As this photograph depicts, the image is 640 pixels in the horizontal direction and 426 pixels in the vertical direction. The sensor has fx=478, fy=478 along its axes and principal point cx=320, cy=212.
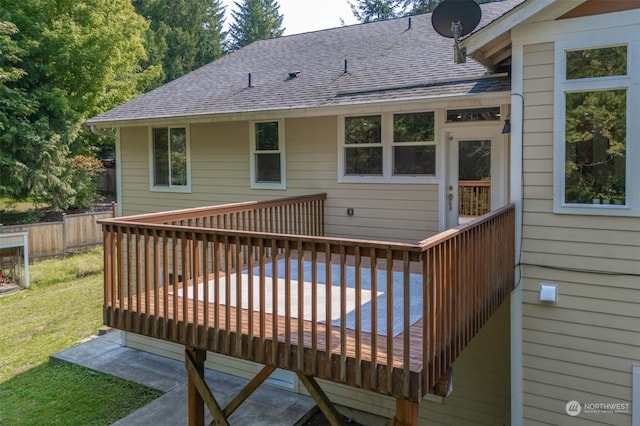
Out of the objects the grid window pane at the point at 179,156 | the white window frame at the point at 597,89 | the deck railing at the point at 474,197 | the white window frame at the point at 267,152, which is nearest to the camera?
the white window frame at the point at 597,89

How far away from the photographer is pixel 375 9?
30.8 metres

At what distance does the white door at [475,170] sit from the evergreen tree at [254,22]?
3336cm

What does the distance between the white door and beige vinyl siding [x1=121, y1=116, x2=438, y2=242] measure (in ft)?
0.85

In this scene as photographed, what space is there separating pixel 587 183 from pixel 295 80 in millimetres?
5562

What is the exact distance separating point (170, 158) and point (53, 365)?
4.36 m

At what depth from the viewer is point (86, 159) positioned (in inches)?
805

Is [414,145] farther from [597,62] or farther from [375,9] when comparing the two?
[375,9]

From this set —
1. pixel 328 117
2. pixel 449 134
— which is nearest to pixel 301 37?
pixel 328 117

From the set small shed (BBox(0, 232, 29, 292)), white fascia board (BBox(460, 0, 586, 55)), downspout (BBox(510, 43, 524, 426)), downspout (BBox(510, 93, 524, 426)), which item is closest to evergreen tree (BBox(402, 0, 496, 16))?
small shed (BBox(0, 232, 29, 292))

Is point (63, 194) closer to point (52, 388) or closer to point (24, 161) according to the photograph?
point (24, 161)

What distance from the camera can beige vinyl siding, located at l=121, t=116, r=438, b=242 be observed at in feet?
22.6

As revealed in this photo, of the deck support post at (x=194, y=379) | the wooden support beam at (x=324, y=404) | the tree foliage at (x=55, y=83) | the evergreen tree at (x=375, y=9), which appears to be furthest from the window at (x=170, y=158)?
the evergreen tree at (x=375, y=9)

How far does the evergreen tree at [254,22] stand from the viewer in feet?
123

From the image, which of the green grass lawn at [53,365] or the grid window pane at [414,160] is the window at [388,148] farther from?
the green grass lawn at [53,365]
